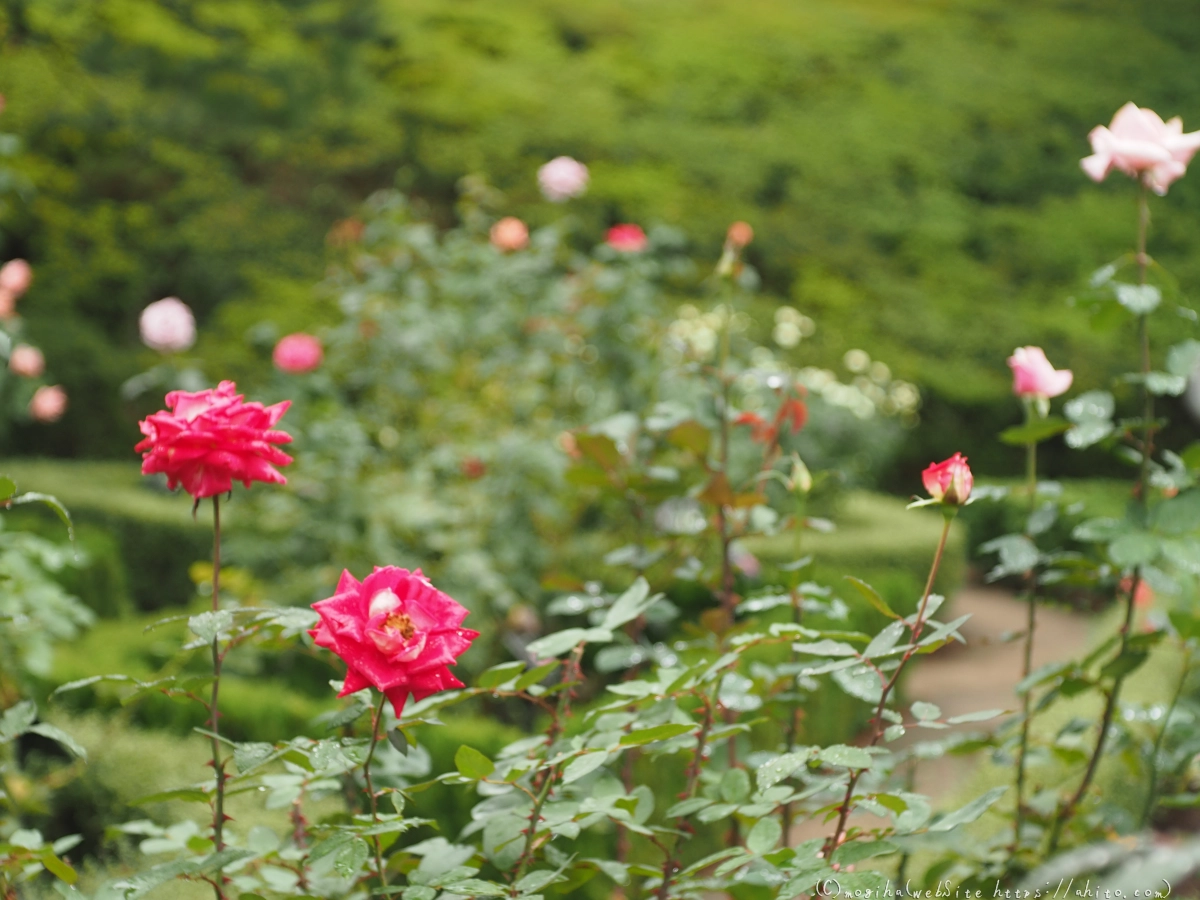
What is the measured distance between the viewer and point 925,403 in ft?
30.5

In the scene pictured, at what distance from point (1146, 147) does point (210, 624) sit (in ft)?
3.81

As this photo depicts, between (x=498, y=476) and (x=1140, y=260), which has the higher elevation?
(x=1140, y=260)

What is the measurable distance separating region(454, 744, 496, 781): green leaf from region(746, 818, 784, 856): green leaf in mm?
232

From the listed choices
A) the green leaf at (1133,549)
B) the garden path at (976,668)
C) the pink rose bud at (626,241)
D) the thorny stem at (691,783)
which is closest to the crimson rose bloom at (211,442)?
the thorny stem at (691,783)

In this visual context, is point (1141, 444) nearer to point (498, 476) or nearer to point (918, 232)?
point (498, 476)

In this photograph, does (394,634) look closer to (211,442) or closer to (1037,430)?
(211,442)

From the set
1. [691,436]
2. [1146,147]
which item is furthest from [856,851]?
[1146,147]

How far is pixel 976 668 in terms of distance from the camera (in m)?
4.68

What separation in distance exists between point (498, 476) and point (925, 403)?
6932mm

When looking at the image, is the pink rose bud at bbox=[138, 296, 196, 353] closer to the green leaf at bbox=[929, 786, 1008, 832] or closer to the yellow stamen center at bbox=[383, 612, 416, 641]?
the yellow stamen center at bbox=[383, 612, 416, 641]

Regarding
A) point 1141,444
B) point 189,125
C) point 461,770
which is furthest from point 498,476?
point 189,125

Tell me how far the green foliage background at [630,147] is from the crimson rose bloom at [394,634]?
7236mm

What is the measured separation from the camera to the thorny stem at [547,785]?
817 mm

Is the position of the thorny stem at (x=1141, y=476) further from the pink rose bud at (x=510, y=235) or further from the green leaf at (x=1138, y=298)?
the pink rose bud at (x=510, y=235)
